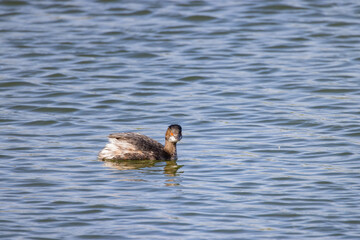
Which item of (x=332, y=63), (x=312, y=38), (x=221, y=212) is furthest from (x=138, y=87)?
(x=221, y=212)

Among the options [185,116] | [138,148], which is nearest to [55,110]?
[185,116]

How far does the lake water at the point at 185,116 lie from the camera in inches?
353

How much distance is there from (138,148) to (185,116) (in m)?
2.80

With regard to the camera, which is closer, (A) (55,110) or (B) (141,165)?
(B) (141,165)

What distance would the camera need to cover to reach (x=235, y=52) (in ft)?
64.6

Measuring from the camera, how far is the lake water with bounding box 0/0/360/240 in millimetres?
8969

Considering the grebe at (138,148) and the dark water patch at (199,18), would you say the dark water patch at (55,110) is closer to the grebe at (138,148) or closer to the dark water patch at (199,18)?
the grebe at (138,148)

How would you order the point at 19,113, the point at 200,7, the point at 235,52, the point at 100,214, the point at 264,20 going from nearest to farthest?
the point at 100,214
the point at 19,113
the point at 235,52
the point at 264,20
the point at 200,7

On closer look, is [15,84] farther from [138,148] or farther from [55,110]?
[138,148]

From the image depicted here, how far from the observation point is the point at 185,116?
1428 cm

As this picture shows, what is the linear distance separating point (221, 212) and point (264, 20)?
1436cm

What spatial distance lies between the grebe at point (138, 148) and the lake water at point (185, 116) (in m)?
0.16

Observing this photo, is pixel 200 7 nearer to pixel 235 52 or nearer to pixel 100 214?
pixel 235 52

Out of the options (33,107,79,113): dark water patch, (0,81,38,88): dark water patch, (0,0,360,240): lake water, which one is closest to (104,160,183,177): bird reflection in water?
(0,0,360,240): lake water
